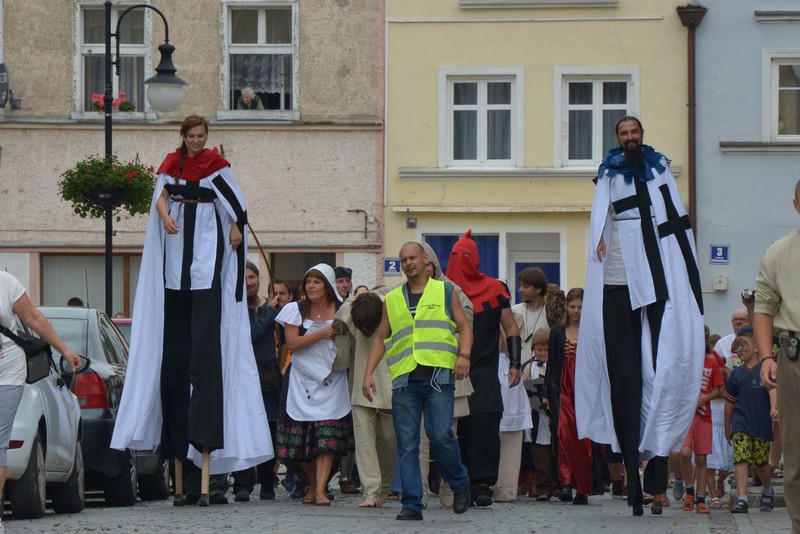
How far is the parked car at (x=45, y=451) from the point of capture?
11406 millimetres

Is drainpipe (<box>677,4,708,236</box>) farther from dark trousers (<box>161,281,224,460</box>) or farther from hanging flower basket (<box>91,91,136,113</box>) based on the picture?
dark trousers (<box>161,281,224,460</box>)

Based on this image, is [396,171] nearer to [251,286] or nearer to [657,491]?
[251,286]

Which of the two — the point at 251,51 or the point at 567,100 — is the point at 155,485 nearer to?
the point at 251,51

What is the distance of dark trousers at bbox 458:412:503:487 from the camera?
13.6 meters

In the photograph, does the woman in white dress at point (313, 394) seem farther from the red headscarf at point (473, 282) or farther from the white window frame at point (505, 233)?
the white window frame at point (505, 233)

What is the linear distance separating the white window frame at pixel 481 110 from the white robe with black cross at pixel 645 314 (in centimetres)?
1693

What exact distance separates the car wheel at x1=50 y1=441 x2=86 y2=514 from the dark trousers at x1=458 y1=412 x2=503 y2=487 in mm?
2950

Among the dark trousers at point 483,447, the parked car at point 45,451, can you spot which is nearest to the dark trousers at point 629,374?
the dark trousers at point 483,447

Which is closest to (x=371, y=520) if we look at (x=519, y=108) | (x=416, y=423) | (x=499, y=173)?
(x=416, y=423)

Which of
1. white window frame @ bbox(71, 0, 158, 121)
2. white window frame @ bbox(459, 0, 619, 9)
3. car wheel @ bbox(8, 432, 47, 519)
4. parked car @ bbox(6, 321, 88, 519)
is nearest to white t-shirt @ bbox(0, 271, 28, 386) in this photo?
parked car @ bbox(6, 321, 88, 519)

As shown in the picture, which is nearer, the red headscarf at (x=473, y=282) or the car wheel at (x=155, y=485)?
the red headscarf at (x=473, y=282)

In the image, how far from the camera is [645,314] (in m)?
12.2

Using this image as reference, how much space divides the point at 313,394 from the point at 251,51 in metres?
16.7

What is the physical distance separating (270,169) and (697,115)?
693cm
